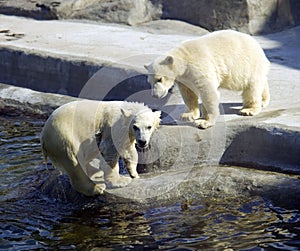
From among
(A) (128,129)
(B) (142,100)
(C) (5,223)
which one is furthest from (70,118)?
(B) (142,100)

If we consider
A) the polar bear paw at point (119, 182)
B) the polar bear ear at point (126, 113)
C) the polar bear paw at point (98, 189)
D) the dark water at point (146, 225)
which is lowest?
the dark water at point (146, 225)

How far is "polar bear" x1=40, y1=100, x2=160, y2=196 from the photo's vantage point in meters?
5.18

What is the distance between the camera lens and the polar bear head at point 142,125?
4.95 metres

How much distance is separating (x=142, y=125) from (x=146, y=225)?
30.0 inches

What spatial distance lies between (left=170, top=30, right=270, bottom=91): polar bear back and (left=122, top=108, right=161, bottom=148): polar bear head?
1.09 metres

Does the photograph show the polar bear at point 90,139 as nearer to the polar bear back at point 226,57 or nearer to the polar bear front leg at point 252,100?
the polar bear back at point 226,57

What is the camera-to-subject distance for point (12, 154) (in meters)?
6.99

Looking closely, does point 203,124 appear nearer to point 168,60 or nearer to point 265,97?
point 168,60

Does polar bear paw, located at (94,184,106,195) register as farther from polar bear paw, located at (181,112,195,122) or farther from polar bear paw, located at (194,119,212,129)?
polar bear paw, located at (181,112,195,122)

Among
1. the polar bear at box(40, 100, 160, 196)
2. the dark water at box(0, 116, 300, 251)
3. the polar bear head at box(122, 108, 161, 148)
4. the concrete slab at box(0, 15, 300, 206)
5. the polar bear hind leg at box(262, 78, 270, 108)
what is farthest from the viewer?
the polar bear hind leg at box(262, 78, 270, 108)

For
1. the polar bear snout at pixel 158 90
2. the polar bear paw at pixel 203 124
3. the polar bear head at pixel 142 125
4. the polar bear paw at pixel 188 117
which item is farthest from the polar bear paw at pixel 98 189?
the polar bear paw at pixel 188 117

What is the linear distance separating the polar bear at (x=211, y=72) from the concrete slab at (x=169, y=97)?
21 centimetres

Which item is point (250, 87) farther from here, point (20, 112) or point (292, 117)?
point (20, 112)

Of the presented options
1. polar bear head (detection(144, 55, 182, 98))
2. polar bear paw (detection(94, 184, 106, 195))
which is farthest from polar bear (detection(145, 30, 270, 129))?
polar bear paw (detection(94, 184, 106, 195))
